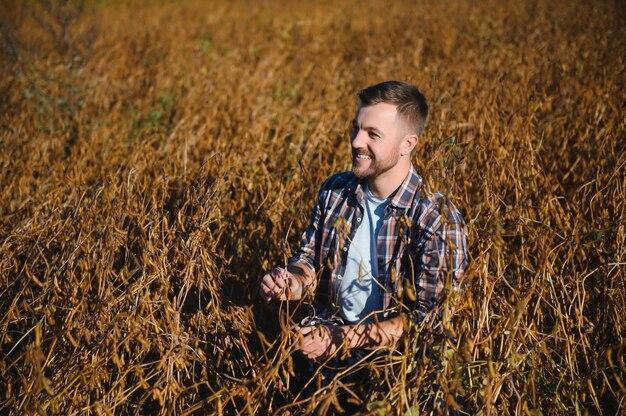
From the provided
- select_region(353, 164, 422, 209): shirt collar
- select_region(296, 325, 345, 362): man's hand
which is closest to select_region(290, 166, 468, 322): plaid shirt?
select_region(353, 164, 422, 209): shirt collar

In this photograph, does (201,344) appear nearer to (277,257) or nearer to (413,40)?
(277,257)

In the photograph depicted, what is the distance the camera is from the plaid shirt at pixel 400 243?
1509mm

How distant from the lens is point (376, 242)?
170 cm

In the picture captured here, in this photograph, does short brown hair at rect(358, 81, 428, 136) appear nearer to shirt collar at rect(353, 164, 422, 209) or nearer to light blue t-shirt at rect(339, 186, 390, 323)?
shirt collar at rect(353, 164, 422, 209)

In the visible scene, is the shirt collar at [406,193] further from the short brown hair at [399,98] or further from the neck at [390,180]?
the short brown hair at [399,98]

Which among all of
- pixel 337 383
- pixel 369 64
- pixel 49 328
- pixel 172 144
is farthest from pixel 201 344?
pixel 369 64

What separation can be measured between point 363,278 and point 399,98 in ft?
2.09

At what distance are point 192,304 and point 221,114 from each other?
2174 millimetres

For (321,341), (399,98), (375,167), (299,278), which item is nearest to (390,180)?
(375,167)

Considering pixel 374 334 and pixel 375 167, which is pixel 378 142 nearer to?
pixel 375 167

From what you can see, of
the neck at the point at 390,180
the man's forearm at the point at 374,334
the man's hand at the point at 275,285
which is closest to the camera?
the man's forearm at the point at 374,334

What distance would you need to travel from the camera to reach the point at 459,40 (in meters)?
5.91

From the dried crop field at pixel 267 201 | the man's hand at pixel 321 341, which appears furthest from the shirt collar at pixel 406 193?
the man's hand at pixel 321 341

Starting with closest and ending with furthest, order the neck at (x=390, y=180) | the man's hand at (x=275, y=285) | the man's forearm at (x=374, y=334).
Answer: the man's forearm at (x=374, y=334)
the man's hand at (x=275, y=285)
the neck at (x=390, y=180)
